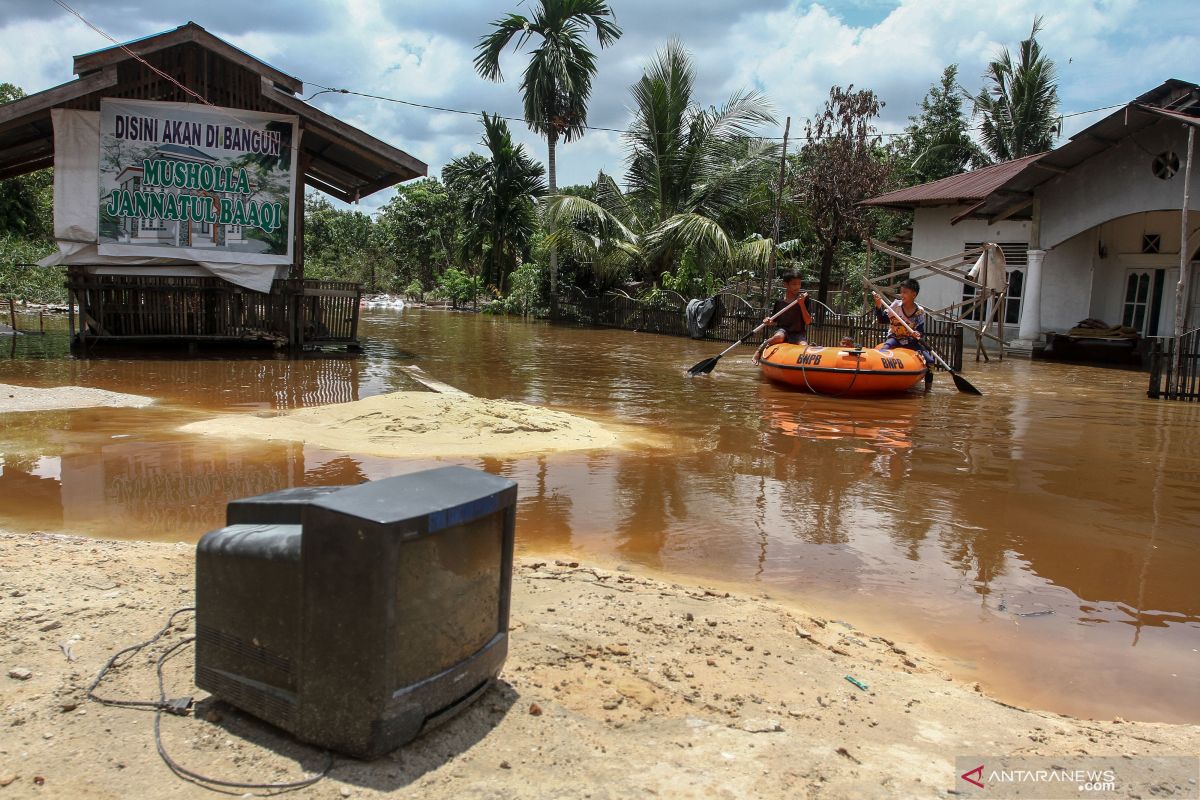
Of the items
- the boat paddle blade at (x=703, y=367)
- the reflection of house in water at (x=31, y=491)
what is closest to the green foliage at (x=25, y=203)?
the boat paddle blade at (x=703, y=367)

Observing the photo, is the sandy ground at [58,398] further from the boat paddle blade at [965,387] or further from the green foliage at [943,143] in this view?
the green foliage at [943,143]

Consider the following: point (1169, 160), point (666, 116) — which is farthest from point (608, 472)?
point (666, 116)

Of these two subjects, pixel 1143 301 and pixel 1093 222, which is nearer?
pixel 1093 222

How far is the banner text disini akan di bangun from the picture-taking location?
14.3 meters

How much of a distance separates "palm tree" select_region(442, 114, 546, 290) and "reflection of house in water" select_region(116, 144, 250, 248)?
2115 cm

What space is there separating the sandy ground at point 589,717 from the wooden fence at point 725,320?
13927 mm

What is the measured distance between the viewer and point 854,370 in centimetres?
1261

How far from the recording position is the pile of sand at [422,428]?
26.3ft

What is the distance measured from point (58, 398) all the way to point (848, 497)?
8717mm

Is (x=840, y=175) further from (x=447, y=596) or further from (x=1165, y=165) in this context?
(x=447, y=596)

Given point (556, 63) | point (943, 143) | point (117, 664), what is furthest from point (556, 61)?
A: point (117, 664)

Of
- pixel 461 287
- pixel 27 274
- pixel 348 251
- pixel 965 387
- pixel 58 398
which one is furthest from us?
pixel 348 251

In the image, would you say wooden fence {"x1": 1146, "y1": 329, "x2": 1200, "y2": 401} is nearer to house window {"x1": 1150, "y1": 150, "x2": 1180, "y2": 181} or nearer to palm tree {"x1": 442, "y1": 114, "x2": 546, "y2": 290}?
house window {"x1": 1150, "y1": 150, "x2": 1180, "y2": 181}

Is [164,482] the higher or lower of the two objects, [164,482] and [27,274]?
the lower
